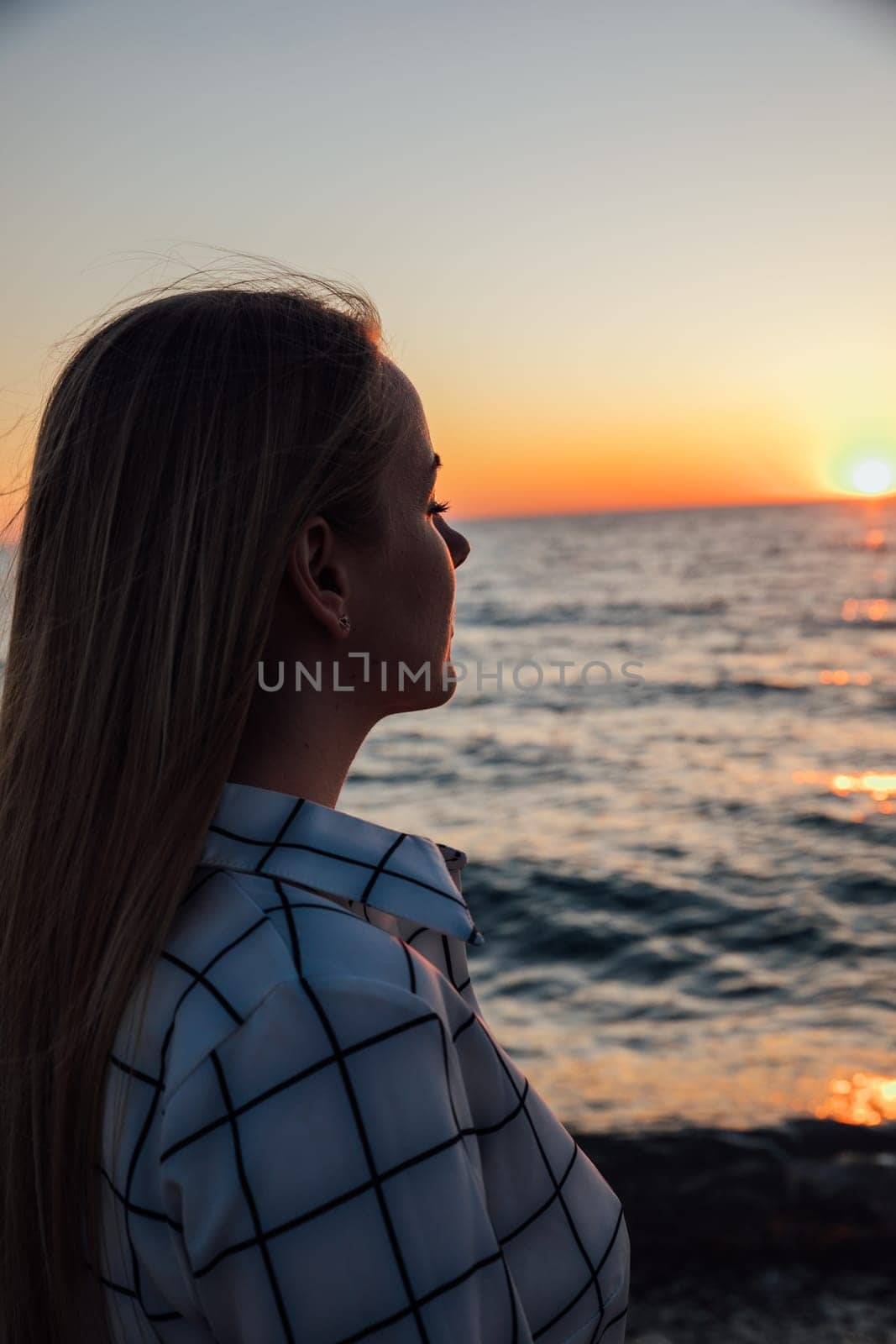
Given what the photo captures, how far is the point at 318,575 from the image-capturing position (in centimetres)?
131

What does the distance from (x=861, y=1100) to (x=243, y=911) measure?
498 cm

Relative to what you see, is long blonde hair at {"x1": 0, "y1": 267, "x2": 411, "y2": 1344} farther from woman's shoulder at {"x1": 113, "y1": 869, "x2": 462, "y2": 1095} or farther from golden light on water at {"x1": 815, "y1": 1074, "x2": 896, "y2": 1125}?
golden light on water at {"x1": 815, "y1": 1074, "x2": 896, "y2": 1125}

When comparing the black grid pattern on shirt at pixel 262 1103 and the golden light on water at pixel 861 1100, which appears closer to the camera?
the black grid pattern on shirt at pixel 262 1103

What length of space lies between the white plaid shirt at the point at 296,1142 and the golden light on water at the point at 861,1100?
453 cm

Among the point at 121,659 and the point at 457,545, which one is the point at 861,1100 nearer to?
the point at 457,545

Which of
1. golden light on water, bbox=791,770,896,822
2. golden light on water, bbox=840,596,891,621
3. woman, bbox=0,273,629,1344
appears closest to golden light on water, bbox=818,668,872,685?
golden light on water, bbox=791,770,896,822

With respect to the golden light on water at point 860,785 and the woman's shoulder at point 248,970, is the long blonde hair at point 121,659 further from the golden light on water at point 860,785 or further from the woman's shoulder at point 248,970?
the golden light on water at point 860,785

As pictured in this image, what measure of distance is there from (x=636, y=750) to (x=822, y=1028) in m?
8.42

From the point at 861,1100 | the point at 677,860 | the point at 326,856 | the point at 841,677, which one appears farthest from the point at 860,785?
the point at 326,856

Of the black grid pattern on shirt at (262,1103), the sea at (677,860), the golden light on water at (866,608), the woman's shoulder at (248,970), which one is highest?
the woman's shoulder at (248,970)

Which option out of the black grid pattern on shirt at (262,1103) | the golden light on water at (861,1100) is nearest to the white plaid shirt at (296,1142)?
the black grid pattern on shirt at (262,1103)

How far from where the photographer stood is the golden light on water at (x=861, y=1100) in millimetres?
4938

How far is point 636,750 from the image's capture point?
1458 cm

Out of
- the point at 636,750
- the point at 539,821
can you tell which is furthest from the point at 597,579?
the point at 539,821
